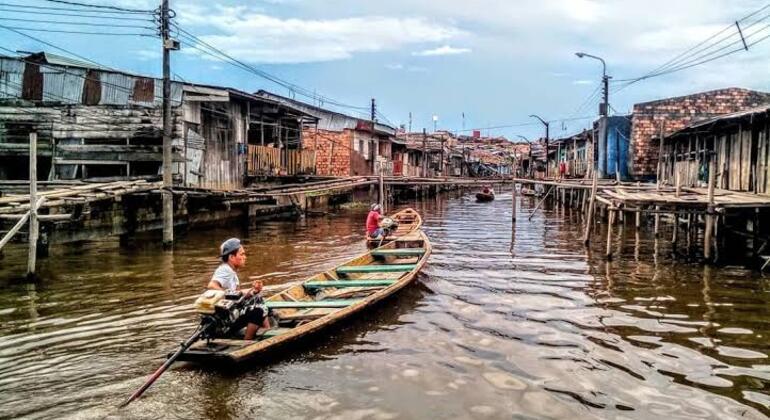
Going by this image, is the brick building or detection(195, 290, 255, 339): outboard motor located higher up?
the brick building

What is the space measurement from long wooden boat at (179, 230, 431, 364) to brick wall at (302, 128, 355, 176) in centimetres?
2274

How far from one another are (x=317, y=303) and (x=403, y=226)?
10.6 metres

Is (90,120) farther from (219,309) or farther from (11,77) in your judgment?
(219,309)

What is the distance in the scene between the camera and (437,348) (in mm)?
7789

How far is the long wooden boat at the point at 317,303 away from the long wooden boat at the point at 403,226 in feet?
7.44

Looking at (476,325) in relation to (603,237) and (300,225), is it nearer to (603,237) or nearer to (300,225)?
(603,237)

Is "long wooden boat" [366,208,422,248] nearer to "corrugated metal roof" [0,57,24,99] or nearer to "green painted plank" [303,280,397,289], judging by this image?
"green painted plank" [303,280,397,289]

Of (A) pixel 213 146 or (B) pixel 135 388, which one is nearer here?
(B) pixel 135 388

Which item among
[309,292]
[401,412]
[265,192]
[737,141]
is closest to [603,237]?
[737,141]

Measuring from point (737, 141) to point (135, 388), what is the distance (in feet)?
62.8

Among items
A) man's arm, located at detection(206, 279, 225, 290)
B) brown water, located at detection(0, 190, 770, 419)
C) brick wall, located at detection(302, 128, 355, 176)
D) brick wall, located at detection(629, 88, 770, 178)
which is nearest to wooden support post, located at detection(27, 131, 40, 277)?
brown water, located at detection(0, 190, 770, 419)

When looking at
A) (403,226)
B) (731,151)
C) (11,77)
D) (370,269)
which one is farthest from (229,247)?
(11,77)

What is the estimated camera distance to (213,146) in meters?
23.1

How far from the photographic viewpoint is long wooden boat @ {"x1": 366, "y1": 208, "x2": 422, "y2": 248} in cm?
1572
